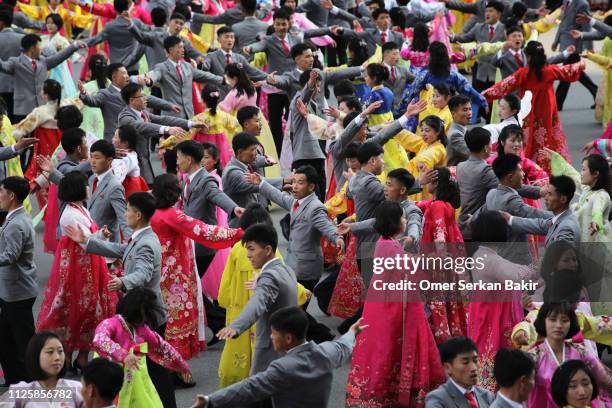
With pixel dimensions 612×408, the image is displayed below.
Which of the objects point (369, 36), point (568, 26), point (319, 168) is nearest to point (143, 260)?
point (319, 168)

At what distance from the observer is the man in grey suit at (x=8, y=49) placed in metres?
12.8

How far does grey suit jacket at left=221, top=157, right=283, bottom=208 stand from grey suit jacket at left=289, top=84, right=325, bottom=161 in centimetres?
197

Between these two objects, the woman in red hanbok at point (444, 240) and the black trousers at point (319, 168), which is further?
the black trousers at point (319, 168)

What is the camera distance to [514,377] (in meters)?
5.21

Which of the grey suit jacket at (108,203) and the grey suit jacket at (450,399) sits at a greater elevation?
the grey suit jacket at (108,203)

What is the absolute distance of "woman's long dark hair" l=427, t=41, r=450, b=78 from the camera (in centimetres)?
1045

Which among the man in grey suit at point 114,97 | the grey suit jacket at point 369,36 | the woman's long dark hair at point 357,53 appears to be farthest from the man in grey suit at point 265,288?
the grey suit jacket at point 369,36

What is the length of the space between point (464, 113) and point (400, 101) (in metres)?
2.77

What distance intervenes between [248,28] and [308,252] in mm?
6239

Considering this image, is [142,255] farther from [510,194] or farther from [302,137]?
[302,137]

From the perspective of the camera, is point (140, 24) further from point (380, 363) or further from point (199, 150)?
point (380, 363)

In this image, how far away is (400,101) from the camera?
1177 cm

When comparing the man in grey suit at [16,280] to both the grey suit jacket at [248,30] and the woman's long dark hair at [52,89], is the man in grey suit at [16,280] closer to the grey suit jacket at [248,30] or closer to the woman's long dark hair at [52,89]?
the woman's long dark hair at [52,89]

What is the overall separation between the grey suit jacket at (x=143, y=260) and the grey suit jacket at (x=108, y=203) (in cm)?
87
